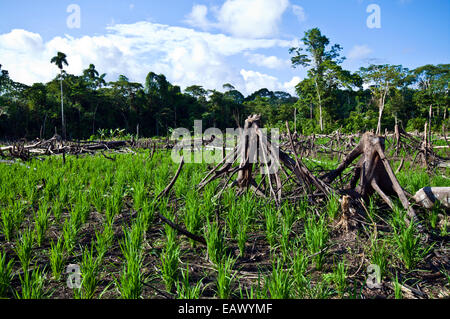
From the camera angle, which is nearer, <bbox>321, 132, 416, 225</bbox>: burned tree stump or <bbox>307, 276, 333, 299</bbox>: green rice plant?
<bbox>307, 276, 333, 299</bbox>: green rice plant

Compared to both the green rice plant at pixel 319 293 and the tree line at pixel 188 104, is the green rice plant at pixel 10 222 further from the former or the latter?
the tree line at pixel 188 104

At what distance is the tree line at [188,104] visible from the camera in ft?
99.0

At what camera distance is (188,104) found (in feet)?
163

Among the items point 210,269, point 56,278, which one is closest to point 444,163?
point 210,269

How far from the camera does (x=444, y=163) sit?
228 inches

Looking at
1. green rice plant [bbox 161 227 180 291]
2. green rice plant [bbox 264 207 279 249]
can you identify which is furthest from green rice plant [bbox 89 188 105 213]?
green rice plant [bbox 264 207 279 249]

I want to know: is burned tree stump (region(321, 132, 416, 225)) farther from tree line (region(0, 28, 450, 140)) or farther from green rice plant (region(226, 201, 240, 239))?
tree line (region(0, 28, 450, 140))

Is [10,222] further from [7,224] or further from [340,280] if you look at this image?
[340,280]

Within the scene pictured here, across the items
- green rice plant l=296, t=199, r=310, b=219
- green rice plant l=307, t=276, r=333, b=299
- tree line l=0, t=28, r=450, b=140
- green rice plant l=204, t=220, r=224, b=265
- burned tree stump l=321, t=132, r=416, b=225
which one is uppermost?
tree line l=0, t=28, r=450, b=140

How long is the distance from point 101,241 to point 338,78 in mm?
35064

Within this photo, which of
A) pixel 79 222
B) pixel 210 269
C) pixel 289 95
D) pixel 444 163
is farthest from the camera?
pixel 289 95

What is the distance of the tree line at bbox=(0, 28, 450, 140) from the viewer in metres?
30.2
